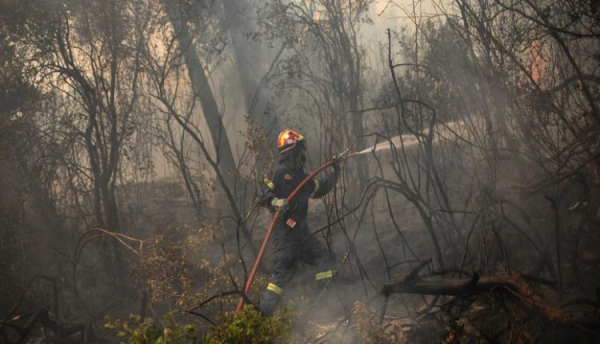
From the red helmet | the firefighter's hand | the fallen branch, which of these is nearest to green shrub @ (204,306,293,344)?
the fallen branch

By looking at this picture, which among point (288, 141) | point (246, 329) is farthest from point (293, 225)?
point (246, 329)

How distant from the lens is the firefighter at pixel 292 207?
512 centimetres

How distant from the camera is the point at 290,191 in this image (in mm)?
5242

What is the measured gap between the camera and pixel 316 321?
516 cm

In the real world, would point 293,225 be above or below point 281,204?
below

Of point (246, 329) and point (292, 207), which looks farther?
point (292, 207)

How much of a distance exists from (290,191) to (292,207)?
170 millimetres

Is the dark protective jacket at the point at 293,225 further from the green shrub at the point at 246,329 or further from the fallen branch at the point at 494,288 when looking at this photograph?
the green shrub at the point at 246,329

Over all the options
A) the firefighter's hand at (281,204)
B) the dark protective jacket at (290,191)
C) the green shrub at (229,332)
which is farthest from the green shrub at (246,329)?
the dark protective jacket at (290,191)

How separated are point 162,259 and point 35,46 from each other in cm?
464

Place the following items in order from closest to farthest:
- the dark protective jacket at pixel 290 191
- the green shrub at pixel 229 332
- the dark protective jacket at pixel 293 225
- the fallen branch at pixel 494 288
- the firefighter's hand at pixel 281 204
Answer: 1. the green shrub at pixel 229 332
2. the fallen branch at pixel 494 288
3. the firefighter's hand at pixel 281 204
4. the dark protective jacket at pixel 293 225
5. the dark protective jacket at pixel 290 191

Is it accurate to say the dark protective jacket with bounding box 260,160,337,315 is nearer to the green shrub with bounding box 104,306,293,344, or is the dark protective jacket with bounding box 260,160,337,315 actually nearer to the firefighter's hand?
the firefighter's hand

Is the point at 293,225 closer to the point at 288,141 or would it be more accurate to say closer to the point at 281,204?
A: the point at 281,204

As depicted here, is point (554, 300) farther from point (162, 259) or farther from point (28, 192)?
point (28, 192)
